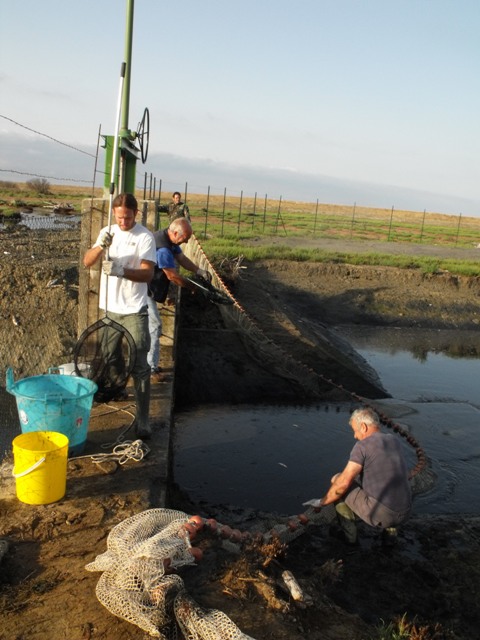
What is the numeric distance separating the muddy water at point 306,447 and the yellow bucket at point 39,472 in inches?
81.7

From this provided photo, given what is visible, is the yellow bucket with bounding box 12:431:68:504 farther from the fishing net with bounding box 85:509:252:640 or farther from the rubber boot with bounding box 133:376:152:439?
the rubber boot with bounding box 133:376:152:439

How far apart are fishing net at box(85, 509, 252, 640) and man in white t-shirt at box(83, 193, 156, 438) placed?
63.8 inches

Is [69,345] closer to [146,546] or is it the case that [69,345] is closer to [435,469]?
[435,469]

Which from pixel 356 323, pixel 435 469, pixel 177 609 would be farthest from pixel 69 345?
pixel 356 323

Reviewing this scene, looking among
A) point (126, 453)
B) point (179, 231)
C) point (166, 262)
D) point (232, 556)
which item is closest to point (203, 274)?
point (166, 262)

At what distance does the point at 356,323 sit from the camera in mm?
16047

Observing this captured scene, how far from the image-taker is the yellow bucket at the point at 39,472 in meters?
3.99

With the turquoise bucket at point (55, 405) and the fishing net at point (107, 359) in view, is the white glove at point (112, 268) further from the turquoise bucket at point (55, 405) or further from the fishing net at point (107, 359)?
the turquoise bucket at point (55, 405)

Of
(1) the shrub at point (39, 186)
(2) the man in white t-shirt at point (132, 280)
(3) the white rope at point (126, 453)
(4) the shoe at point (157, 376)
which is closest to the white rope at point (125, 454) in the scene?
(3) the white rope at point (126, 453)

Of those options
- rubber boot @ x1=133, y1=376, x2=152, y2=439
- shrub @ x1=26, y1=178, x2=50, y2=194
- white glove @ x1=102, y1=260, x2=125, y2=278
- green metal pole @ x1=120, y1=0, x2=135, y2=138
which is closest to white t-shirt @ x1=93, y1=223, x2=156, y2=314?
white glove @ x1=102, y1=260, x2=125, y2=278

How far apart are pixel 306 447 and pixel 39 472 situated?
4.10 m

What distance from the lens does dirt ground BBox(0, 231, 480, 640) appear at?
3180mm

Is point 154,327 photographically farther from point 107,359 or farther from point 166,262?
point 107,359

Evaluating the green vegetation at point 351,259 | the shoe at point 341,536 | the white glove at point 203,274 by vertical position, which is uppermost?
the white glove at point 203,274
